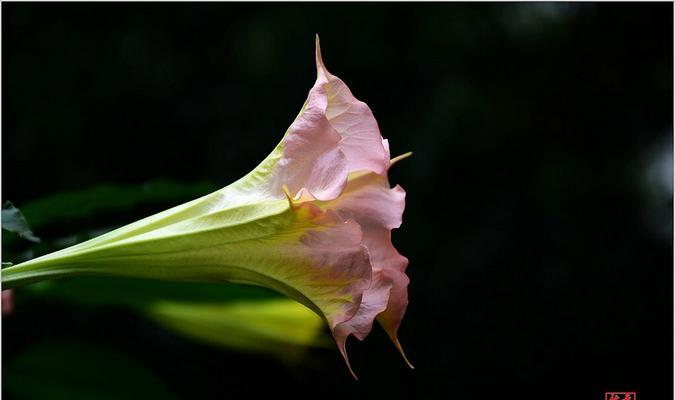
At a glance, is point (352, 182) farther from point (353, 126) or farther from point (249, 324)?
point (249, 324)

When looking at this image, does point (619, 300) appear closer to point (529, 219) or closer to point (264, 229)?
point (529, 219)

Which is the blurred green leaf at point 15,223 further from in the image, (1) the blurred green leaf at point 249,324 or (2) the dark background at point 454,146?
(2) the dark background at point 454,146

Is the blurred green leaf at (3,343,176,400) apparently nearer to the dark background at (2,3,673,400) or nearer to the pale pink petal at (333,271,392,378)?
the pale pink petal at (333,271,392,378)

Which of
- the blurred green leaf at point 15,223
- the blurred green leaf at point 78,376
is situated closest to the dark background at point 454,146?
the blurred green leaf at point 78,376

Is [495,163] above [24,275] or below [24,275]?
above

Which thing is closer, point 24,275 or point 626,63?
point 24,275

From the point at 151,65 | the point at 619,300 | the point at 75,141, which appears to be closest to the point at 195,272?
the point at 75,141

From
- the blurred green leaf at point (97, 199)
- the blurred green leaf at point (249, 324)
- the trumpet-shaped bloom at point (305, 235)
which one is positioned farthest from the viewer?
the blurred green leaf at point (249, 324)
